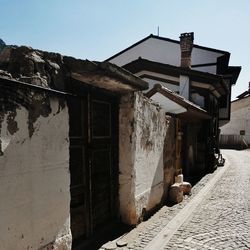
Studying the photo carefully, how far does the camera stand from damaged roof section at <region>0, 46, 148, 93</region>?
3254mm

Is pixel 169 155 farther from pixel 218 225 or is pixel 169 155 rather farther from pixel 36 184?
pixel 36 184

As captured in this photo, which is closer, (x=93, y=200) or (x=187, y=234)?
(x=93, y=200)

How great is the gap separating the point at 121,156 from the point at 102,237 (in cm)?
165

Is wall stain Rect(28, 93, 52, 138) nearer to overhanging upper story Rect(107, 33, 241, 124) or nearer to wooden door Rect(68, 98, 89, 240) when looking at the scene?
wooden door Rect(68, 98, 89, 240)

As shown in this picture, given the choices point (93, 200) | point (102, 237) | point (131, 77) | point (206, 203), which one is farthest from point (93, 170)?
point (206, 203)

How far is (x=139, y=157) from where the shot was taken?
6223 millimetres

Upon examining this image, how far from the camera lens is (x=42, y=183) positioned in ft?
10.9

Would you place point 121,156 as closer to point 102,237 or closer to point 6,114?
point 102,237

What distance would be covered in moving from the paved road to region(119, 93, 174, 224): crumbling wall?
1006mm

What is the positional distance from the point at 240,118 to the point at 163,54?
882 inches

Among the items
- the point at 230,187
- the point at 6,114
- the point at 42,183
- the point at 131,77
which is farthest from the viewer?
the point at 230,187

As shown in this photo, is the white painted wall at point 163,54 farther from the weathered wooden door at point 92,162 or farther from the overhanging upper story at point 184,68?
the weathered wooden door at point 92,162

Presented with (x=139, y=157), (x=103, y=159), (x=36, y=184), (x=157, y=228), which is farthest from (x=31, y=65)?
(x=157, y=228)

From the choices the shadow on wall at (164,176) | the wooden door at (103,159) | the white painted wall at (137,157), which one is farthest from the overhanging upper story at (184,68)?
the wooden door at (103,159)
